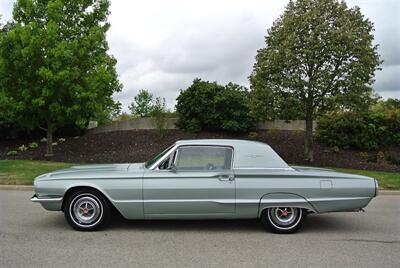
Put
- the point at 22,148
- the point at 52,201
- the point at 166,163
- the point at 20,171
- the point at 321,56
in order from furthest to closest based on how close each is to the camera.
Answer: the point at 22,148
the point at 321,56
the point at 20,171
the point at 166,163
the point at 52,201

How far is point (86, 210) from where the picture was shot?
6.22m

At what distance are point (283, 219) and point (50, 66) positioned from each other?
12285 mm

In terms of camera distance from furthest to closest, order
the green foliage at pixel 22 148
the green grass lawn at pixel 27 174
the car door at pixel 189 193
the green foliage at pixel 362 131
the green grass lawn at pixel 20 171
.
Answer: the green foliage at pixel 22 148, the green foliage at pixel 362 131, the green grass lawn at pixel 20 171, the green grass lawn at pixel 27 174, the car door at pixel 189 193

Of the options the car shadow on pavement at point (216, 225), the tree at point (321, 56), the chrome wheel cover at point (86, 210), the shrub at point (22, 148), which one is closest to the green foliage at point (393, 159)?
the tree at point (321, 56)

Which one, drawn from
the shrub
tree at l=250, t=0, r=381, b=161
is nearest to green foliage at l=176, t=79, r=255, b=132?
tree at l=250, t=0, r=381, b=161

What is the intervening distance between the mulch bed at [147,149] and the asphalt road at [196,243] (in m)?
8.59

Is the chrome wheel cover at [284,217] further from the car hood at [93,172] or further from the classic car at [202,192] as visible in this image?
the car hood at [93,172]

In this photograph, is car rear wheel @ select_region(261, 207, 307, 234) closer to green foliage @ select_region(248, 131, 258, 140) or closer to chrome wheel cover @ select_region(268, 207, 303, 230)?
chrome wheel cover @ select_region(268, 207, 303, 230)

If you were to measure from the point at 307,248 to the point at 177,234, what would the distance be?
1.88 metres

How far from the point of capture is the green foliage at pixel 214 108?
1934 cm

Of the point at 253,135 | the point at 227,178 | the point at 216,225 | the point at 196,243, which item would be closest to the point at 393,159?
the point at 253,135

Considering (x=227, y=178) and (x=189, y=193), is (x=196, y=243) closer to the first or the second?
(x=189, y=193)

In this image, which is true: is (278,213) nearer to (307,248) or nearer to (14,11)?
(307,248)

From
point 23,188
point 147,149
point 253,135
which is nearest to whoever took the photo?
point 23,188
